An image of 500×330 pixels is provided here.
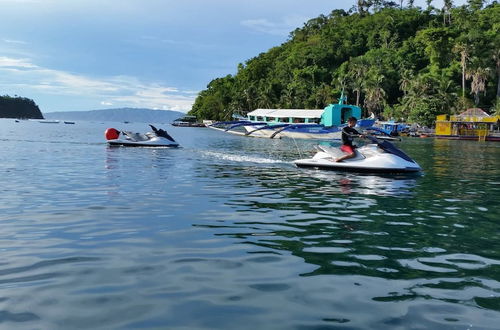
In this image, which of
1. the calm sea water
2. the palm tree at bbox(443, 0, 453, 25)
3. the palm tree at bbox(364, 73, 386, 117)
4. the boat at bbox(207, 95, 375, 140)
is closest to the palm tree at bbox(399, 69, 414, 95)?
the palm tree at bbox(364, 73, 386, 117)

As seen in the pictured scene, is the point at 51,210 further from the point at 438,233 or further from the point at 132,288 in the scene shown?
the point at 438,233

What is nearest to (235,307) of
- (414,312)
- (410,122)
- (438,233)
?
(414,312)

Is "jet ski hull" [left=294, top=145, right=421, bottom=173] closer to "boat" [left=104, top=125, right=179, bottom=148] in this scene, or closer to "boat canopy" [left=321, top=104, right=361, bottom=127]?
"boat" [left=104, top=125, right=179, bottom=148]

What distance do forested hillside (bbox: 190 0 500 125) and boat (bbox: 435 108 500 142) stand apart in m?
13.0

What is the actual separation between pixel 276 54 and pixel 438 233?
194 metres

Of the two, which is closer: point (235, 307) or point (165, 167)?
point (235, 307)

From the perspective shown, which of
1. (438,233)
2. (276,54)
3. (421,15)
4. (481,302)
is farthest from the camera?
(276,54)

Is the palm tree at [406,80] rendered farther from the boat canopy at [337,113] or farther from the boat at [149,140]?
the boat at [149,140]

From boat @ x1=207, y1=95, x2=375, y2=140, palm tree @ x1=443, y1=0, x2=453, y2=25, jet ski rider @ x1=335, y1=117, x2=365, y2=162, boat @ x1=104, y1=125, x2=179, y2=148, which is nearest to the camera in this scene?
jet ski rider @ x1=335, y1=117, x2=365, y2=162

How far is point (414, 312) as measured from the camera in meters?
4.61

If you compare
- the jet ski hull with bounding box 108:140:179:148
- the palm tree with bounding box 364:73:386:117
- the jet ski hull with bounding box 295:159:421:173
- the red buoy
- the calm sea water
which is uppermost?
the palm tree with bounding box 364:73:386:117

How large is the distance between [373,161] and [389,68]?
361 feet

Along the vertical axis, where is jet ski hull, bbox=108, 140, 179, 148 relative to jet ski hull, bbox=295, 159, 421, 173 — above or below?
above

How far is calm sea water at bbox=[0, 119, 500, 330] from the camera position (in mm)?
4516
